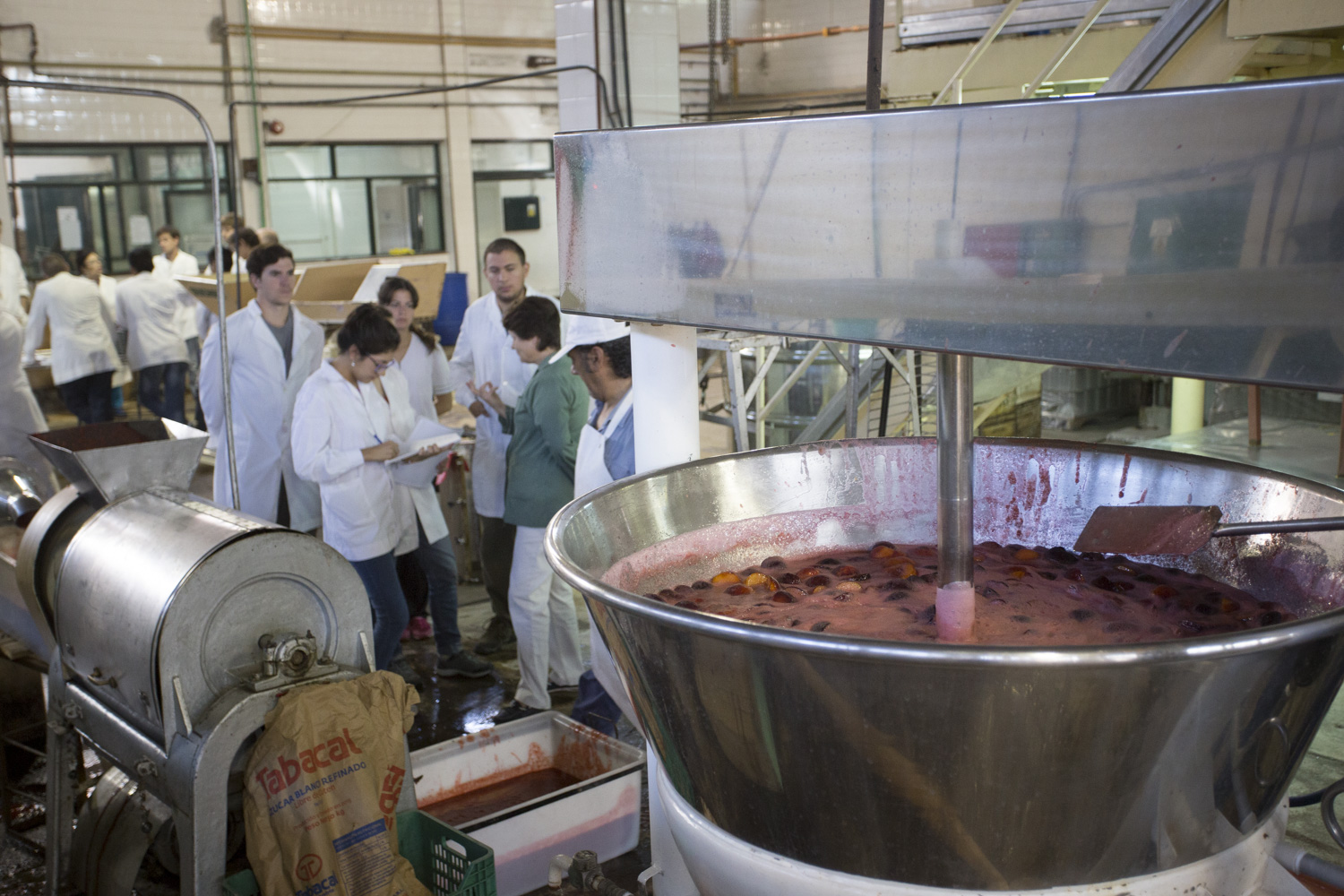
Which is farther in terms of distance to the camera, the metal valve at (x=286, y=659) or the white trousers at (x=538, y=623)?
the white trousers at (x=538, y=623)

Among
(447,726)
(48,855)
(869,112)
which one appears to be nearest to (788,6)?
(447,726)

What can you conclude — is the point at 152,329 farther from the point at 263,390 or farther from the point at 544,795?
the point at 544,795

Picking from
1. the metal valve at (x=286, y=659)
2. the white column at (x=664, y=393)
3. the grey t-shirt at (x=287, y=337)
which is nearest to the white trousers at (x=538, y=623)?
the metal valve at (x=286, y=659)

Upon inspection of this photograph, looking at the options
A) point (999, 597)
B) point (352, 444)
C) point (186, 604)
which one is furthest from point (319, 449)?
point (999, 597)

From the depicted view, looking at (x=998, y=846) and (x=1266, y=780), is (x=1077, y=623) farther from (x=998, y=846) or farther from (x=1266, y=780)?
(x=998, y=846)

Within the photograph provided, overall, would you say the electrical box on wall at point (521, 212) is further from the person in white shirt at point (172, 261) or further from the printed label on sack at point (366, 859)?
the printed label on sack at point (366, 859)

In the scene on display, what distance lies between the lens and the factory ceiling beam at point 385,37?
1041cm

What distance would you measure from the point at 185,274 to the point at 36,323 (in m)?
1.23

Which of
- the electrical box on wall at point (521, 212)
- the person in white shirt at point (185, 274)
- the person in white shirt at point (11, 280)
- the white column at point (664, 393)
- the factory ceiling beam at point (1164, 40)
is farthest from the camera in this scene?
the electrical box on wall at point (521, 212)

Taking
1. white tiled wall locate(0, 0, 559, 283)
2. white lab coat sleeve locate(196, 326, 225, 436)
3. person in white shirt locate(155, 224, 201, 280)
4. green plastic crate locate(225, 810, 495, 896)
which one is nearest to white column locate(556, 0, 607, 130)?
white lab coat sleeve locate(196, 326, 225, 436)

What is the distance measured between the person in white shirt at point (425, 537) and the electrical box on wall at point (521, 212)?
347 inches

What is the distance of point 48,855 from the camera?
8.80ft

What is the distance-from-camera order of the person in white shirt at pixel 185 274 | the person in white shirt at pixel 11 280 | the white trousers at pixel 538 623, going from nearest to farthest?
the white trousers at pixel 538 623 → the person in white shirt at pixel 11 280 → the person in white shirt at pixel 185 274

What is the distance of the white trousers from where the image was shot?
11.9 feet
